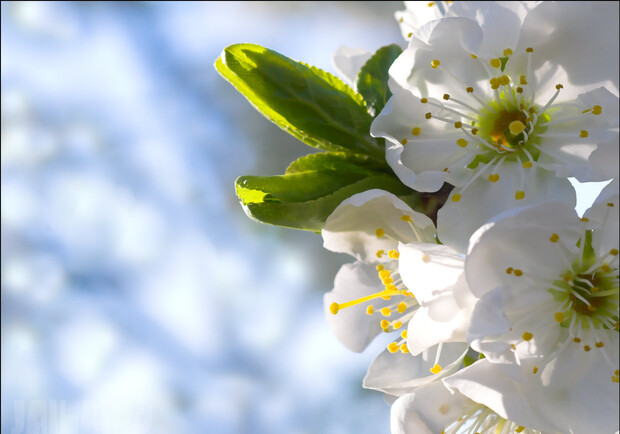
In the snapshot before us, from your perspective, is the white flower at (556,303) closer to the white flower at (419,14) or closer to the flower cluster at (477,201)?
the flower cluster at (477,201)

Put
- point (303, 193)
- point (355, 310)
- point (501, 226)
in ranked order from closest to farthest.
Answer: point (501, 226), point (303, 193), point (355, 310)

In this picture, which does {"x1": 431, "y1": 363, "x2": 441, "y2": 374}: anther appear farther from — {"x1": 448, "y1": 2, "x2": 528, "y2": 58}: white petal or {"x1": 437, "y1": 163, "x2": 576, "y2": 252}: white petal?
{"x1": 448, "y1": 2, "x2": 528, "y2": 58}: white petal

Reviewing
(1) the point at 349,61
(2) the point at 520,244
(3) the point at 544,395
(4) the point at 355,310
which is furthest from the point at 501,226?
(1) the point at 349,61

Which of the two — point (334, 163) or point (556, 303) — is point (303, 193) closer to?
point (334, 163)

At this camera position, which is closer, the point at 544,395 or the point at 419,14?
the point at 544,395

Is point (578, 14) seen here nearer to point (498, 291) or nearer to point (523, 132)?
point (523, 132)

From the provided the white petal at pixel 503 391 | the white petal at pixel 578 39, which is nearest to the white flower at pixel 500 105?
the white petal at pixel 578 39

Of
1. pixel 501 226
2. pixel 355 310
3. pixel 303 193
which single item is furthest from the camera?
pixel 355 310
